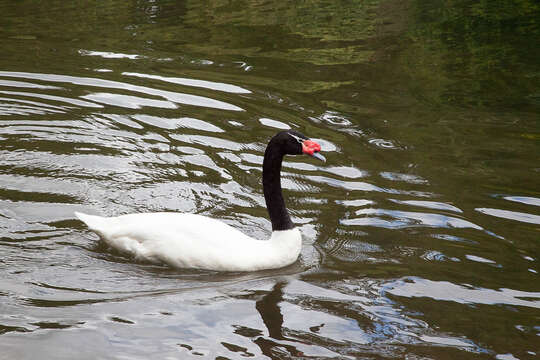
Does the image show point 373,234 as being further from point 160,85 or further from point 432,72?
point 432,72

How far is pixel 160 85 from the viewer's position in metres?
12.4

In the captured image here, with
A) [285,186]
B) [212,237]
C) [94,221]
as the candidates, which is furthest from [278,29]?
[212,237]

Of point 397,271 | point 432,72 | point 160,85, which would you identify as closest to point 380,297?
point 397,271

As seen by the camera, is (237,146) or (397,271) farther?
(237,146)

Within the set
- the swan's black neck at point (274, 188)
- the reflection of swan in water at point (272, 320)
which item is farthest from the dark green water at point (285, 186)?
the swan's black neck at point (274, 188)

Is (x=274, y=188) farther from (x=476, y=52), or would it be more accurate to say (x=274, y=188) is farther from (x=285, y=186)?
(x=476, y=52)

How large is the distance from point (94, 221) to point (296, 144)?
79.3 inches

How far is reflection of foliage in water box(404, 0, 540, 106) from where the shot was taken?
41.5 feet

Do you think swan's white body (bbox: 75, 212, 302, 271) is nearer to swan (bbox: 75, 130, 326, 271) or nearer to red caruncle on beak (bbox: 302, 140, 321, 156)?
swan (bbox: 75, 130, 326, 271)

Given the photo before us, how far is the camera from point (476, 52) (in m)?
15.4

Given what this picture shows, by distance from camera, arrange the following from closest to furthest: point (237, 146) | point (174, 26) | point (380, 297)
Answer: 1. point (380, 297)
2. point (237, 146)
3. point (174, 26)

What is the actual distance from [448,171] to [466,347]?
3882 mm

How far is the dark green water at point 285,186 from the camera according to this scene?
566 cm

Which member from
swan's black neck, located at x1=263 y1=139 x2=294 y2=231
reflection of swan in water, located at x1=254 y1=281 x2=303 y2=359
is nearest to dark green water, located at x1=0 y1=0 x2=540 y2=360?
reflection of swan in water, located at x1=254 y1=281 x2=303 y2=359
